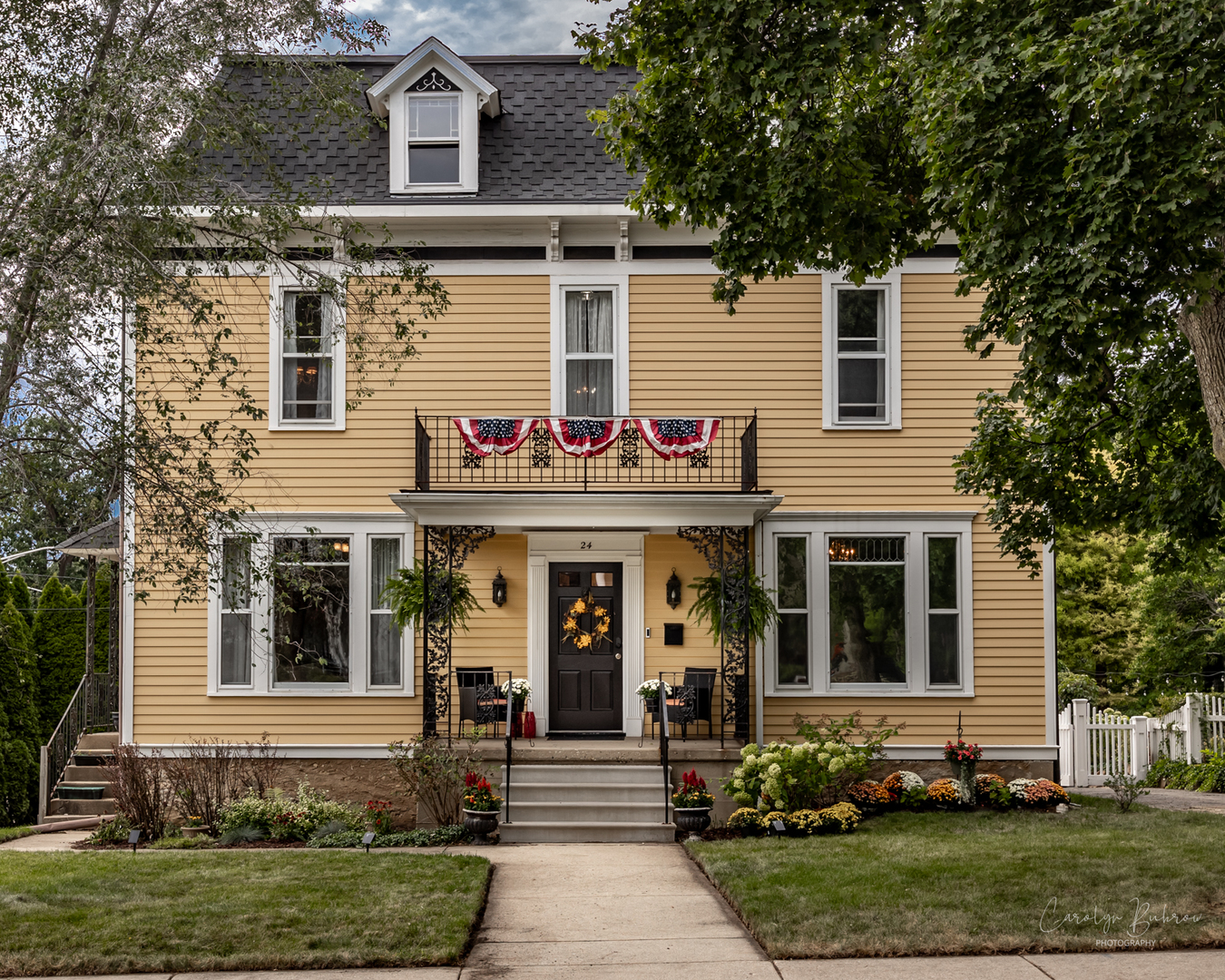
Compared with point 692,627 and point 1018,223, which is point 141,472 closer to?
point 1018,223

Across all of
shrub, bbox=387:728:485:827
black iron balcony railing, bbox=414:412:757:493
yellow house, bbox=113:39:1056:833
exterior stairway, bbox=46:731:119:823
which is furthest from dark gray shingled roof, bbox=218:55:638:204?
exterior stairway, bbox=46:731:119:823

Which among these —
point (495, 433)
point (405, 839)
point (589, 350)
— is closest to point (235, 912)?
point (405, 839)

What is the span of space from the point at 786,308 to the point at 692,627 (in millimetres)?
4238

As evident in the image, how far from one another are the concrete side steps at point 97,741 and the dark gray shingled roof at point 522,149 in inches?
294

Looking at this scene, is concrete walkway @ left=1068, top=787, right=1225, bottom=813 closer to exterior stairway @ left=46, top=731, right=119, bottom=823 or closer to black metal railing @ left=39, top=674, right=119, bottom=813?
exterior stairway @ left=46, top=731, right=119, bottom=823

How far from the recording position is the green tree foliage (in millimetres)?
5938

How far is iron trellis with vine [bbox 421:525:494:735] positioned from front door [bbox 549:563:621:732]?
1370 millimetres

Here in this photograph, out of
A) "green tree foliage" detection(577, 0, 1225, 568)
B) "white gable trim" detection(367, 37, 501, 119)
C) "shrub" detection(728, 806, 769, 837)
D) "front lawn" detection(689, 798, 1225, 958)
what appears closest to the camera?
"green tree foliage" detection(577, 0, 1225, 568)

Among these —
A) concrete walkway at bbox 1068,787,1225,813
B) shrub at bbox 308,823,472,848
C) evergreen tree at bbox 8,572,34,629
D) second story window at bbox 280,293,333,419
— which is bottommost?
concrete walkway at bbox 1068,787,1225,813

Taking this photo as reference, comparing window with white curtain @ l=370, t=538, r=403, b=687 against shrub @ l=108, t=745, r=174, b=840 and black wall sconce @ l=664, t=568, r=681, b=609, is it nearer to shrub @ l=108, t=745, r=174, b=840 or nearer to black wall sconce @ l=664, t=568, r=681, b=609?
shrub @ l=108, t=745, r=174, b=840

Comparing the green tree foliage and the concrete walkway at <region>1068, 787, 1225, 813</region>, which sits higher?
the green tree foliage

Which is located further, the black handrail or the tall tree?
the black handrail

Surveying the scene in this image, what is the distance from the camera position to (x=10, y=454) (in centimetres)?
679

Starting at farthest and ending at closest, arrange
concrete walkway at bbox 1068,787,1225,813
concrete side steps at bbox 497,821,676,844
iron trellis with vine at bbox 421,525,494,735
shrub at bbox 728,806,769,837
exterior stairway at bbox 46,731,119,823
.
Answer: exterior stairway at bbox 46,731,119,823 → concrete walkway at bbox 1068,787,1225,813 → iron trellis with vine at bbox 421,525,494,735 → concrete side steps at bbox 497,821,676,844 → shrub at bbox 728,806,769,837
